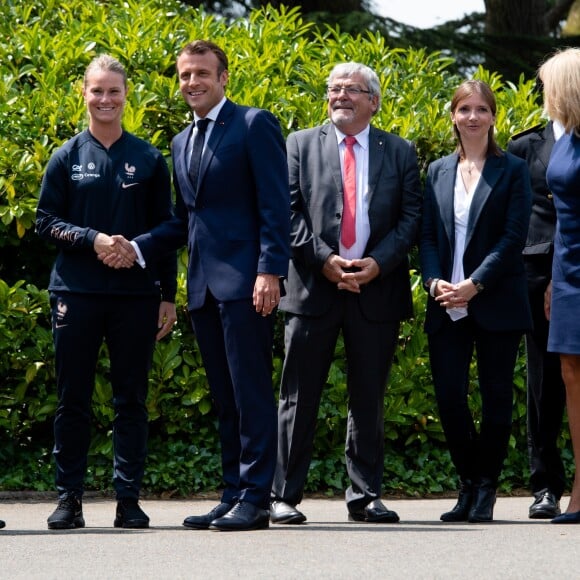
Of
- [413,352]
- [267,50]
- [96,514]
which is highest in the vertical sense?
[267,50]

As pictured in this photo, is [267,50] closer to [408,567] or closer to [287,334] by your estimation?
[287,334]

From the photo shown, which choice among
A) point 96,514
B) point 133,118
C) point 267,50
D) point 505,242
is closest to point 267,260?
point 505,242

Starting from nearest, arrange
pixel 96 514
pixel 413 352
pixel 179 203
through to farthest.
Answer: pixel 179 203 → pixel 96 514 → pixel 413 352

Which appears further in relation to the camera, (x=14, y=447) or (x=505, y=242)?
(x=14, y=447)

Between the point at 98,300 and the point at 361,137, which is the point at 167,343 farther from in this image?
the point at 361,137

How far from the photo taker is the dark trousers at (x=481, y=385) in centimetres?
664

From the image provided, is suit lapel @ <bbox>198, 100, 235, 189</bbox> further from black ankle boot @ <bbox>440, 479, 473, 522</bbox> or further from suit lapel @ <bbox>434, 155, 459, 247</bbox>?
black ankle boot @ <bbox>440, 479, 473, 522</bbox>

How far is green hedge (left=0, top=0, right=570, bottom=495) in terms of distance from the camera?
7840 millimetres

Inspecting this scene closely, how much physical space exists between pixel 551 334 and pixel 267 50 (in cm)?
390

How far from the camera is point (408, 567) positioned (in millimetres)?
4895

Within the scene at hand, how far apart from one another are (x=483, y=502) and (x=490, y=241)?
1.34 m

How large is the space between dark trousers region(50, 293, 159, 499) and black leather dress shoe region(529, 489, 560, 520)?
2.09m

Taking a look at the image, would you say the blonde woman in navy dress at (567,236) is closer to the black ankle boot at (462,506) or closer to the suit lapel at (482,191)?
the suit lapel at (482,191)

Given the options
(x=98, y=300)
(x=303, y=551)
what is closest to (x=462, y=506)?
(x=303, y=551)
